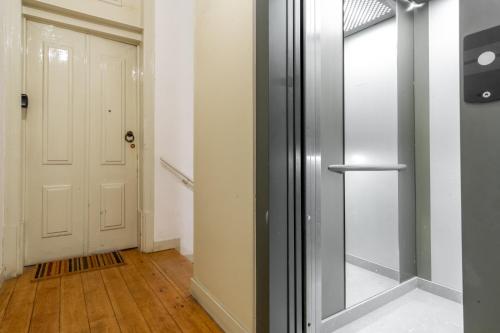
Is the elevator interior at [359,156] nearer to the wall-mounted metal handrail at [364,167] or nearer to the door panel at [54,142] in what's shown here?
the wall-mounted metal handrail at [364,167]

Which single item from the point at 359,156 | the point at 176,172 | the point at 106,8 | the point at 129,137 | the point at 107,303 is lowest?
the point at 107,303

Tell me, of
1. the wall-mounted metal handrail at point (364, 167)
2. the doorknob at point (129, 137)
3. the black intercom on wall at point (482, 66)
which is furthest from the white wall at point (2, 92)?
the black intercom on wall at point (482, 66)

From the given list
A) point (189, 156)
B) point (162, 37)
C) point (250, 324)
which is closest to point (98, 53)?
point (162, 37)

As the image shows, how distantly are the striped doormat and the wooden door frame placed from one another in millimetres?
158

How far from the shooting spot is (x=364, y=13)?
62.6 inches

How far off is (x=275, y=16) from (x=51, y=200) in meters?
2.20

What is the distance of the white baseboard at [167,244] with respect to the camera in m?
2.34

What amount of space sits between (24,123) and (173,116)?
3.67 feet

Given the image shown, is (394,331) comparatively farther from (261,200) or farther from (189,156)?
(189,156)

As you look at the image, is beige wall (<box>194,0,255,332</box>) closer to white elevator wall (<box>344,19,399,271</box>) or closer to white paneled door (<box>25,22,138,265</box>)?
white elevator wall (<box>344,19,399,271</box>)

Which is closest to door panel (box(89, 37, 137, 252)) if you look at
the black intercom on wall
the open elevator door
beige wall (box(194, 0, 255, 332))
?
beige wall (box(194, 0, 255, 332))

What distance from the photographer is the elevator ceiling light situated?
144cm

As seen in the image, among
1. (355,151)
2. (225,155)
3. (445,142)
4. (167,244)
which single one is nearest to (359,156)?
(355,151)

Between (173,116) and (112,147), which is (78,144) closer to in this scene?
(112,147)
